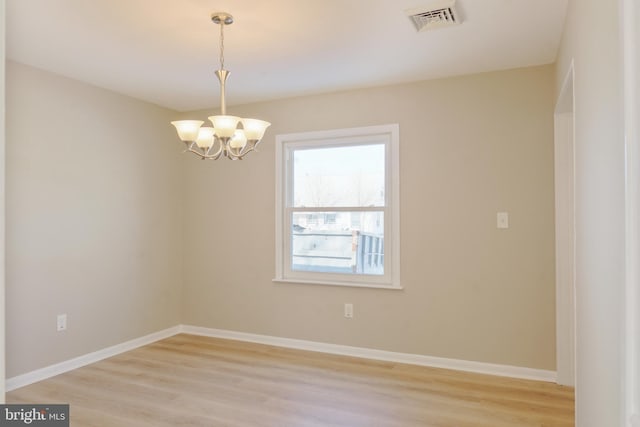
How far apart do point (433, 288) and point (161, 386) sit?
2329 millimetres

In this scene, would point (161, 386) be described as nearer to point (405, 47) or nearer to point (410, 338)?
point (410, 338)

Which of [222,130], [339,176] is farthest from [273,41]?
[339,176]

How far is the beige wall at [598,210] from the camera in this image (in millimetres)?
1251

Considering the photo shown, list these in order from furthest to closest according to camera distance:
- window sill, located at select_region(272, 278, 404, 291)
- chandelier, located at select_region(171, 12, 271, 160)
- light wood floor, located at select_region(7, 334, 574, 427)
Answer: window sill, located at select_region(272, 278, 404, 291) → light wood floor, located at select_region(7, 334, 574, 427) → chandelier, located at select_region(171, 12, 271, 160)

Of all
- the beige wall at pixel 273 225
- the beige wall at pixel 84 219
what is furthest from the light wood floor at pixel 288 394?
the beige wall at pixel 84 219

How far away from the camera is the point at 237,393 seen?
315cm

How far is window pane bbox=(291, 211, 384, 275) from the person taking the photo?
13.1 ft

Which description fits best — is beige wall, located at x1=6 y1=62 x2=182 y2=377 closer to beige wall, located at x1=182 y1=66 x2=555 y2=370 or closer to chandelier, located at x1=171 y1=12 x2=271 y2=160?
beige wall, located at x1=182 y1=66 x2=555 y2=370

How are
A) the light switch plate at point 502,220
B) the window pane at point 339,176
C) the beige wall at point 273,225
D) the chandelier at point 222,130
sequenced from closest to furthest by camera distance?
the chandelier at point 222,130 → the beige wall at point 273,225 → the light switch plate at point 502,220 → the window pane at point 339,176

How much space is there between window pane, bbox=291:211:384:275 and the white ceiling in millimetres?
1235

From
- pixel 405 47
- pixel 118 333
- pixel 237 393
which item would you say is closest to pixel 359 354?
pixel 237 393

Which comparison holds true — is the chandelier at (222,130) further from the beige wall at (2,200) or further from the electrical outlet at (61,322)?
the electrical outlet at (61,322)

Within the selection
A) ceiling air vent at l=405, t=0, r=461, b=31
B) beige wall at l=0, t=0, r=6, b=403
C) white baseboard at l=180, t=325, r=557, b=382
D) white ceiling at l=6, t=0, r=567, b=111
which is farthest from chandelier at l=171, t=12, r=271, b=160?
white baseboard at l=180, t=325, r=557, b=382

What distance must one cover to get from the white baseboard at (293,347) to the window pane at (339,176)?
1.36 m
